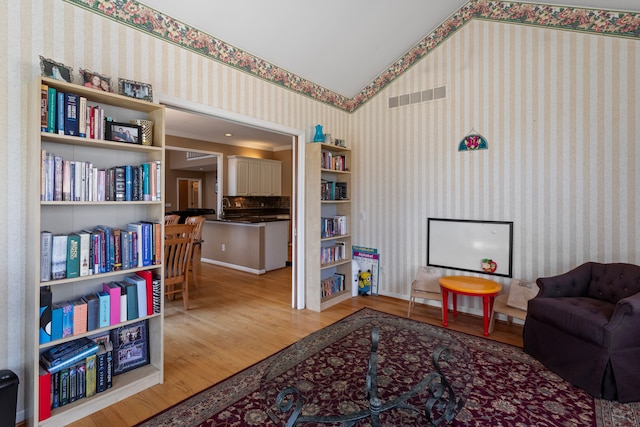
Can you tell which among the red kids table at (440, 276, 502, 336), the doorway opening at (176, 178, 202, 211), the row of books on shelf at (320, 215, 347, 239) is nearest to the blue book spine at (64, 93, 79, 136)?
the row of books on shelf at (320, 215, 347, 239)

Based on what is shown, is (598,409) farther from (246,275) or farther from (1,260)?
(246,275)

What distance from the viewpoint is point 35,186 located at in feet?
5.79

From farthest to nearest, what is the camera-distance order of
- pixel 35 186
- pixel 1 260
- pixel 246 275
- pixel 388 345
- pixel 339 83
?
pixel 246 275 < pixel 339 83 < pixel 388 345 < pixel 1 260 < pixel 35 186

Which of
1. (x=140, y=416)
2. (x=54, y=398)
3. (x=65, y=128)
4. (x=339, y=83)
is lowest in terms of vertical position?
(x=140, y=416)

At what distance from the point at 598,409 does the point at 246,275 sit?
4800 millimetres

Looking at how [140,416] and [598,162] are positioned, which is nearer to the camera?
[140,416]

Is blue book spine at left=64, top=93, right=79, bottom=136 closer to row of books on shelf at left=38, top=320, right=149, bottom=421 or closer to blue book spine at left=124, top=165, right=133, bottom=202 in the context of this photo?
blue book spine at left=124, top=165, right=133, bottom=202

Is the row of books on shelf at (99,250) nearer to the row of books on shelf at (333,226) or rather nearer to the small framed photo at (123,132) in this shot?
the small framed photo at (123,132)

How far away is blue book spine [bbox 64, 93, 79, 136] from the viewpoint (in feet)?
6.21

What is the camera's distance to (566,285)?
2828mm

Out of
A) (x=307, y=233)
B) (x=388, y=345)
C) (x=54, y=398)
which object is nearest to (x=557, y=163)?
(x=388, y=345)

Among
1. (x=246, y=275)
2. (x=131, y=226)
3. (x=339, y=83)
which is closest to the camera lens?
(x=131, y=226)

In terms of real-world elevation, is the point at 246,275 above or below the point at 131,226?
below

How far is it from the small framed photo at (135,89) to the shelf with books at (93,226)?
0.07 m
